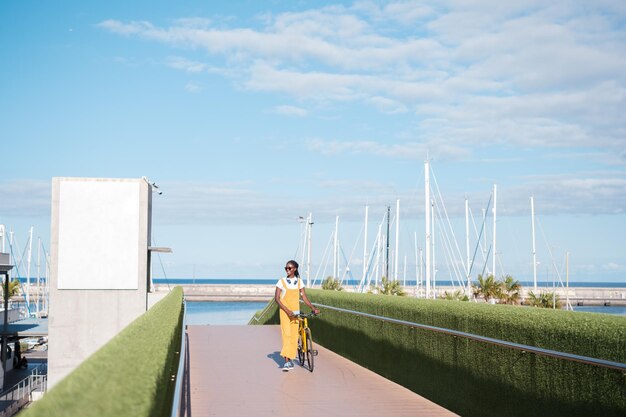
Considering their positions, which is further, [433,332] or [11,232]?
[11,232]

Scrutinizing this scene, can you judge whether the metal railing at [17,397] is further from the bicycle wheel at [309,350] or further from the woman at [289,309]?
the bicycle wheel at [309,350]

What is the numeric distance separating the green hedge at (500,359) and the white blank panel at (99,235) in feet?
106

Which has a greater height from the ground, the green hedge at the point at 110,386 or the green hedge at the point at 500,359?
the green hedge at the point at 110,386

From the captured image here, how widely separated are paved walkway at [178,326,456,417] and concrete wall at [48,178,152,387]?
2664 cm

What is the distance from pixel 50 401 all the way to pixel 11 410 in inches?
1651

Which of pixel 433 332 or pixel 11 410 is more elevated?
pixel 433 332

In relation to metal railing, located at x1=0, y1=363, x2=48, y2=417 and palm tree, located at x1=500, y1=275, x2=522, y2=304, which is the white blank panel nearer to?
metal railing, located at x1=0, y1=363, x2=48, y2=417

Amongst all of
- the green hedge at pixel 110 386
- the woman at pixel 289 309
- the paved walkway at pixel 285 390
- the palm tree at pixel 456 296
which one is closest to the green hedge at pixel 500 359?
the paved walkway at pixel 285 390

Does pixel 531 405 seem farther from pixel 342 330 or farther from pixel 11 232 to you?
pixel 11 232

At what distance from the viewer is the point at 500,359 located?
10750 mm

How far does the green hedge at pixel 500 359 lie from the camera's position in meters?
8.54

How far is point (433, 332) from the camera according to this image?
13.5 meters

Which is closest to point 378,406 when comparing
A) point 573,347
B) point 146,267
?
point 573,347

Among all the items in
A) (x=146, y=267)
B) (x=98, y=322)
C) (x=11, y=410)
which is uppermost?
(x=146, y=267)
